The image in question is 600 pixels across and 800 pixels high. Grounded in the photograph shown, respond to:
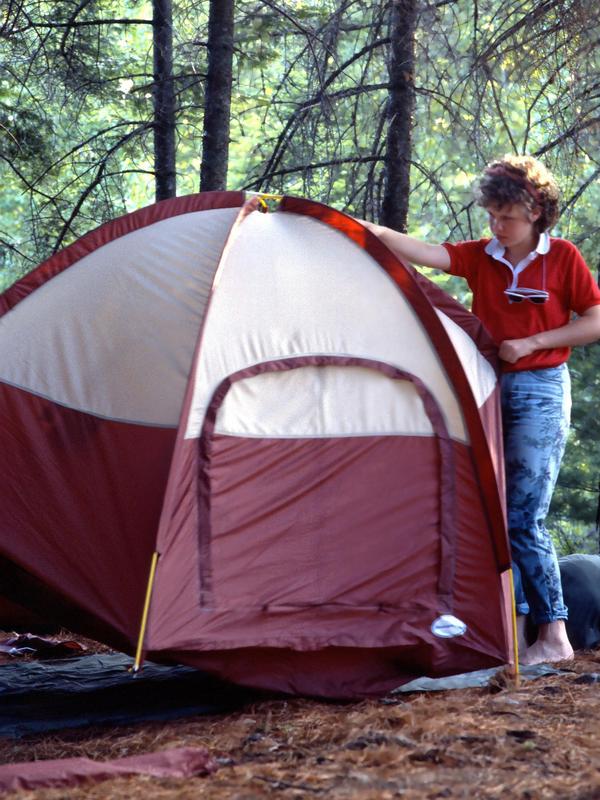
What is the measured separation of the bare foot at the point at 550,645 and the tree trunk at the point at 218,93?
12.5ft

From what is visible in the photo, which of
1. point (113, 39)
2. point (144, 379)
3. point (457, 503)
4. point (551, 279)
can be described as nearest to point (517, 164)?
point (551, 279)

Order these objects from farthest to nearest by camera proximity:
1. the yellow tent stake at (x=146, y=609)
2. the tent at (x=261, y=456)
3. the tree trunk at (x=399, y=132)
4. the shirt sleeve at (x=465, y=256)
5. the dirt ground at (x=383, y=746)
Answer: the tree trunk at (x=399, y=132), the shirt sleeve at (x=465, y=256), the tent at (x=261, y=456), the yellow tent stake at (x=146, y=609), the dirt ground at (x=383, y=746)

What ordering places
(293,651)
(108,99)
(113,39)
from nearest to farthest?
(293,651)
(108,99)
(113,39)

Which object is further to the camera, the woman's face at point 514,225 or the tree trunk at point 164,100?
the tree trunk at point 164,100

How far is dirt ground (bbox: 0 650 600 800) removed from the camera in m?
2.79

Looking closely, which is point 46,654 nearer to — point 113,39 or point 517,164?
point 517,164

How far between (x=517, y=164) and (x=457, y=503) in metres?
1.45

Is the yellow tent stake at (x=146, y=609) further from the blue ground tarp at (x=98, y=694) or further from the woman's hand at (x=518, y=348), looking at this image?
the woman's hand at (x=518, y=348)

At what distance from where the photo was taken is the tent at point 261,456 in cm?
377

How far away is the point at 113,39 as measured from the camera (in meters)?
9.59

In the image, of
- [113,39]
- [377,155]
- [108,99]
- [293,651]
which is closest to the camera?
[293,651]

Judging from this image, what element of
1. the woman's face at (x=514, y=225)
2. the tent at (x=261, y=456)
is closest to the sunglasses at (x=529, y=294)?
the woman's face at (x=514, y=225)

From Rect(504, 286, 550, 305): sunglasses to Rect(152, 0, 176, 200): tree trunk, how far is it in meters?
3.93

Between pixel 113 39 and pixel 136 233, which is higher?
pixel 113 39
